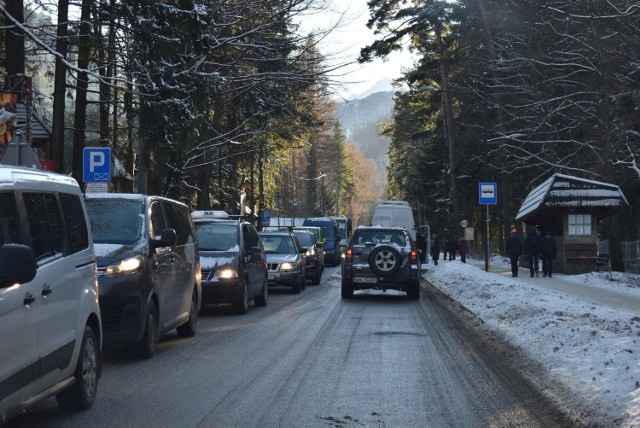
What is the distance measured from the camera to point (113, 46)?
2109 cm

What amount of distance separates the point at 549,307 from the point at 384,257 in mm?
6649

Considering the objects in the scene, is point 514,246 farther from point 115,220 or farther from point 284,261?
point 115,220

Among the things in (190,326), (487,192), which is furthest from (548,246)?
(190,326)

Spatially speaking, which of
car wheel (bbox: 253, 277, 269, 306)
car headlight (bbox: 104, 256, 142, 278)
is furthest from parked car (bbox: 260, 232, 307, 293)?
car headlight (bbox: 104, 256, 142, 278)

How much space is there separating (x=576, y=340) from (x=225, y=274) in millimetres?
8246

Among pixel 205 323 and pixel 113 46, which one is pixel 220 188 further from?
pixel 205 323

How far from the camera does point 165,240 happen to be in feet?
37.7

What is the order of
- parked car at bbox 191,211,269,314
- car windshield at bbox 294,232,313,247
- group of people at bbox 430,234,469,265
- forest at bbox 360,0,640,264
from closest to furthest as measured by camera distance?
parked car at bbox 191,211,269,314
forest at bbox 360,0,640,264
car windshield at bbox 294,232,313,247
group of people at bbox 430,234,469,265

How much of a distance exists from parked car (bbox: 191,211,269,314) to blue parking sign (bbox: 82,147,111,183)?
88.2 inches

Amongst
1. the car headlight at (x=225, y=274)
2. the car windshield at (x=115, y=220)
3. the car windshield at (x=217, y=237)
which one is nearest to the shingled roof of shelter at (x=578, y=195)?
the car windshield at (x=217, y=237)

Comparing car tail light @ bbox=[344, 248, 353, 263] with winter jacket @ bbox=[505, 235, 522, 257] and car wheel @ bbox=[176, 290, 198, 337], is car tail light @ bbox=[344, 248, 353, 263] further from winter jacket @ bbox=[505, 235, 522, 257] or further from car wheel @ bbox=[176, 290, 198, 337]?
winter jacket @ bbox=[505, 235, 522, 257]

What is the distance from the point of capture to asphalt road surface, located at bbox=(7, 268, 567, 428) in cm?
758

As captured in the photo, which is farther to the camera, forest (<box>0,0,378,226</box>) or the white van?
the white van

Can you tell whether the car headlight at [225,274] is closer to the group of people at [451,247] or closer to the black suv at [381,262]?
the black suv at [381,262]
